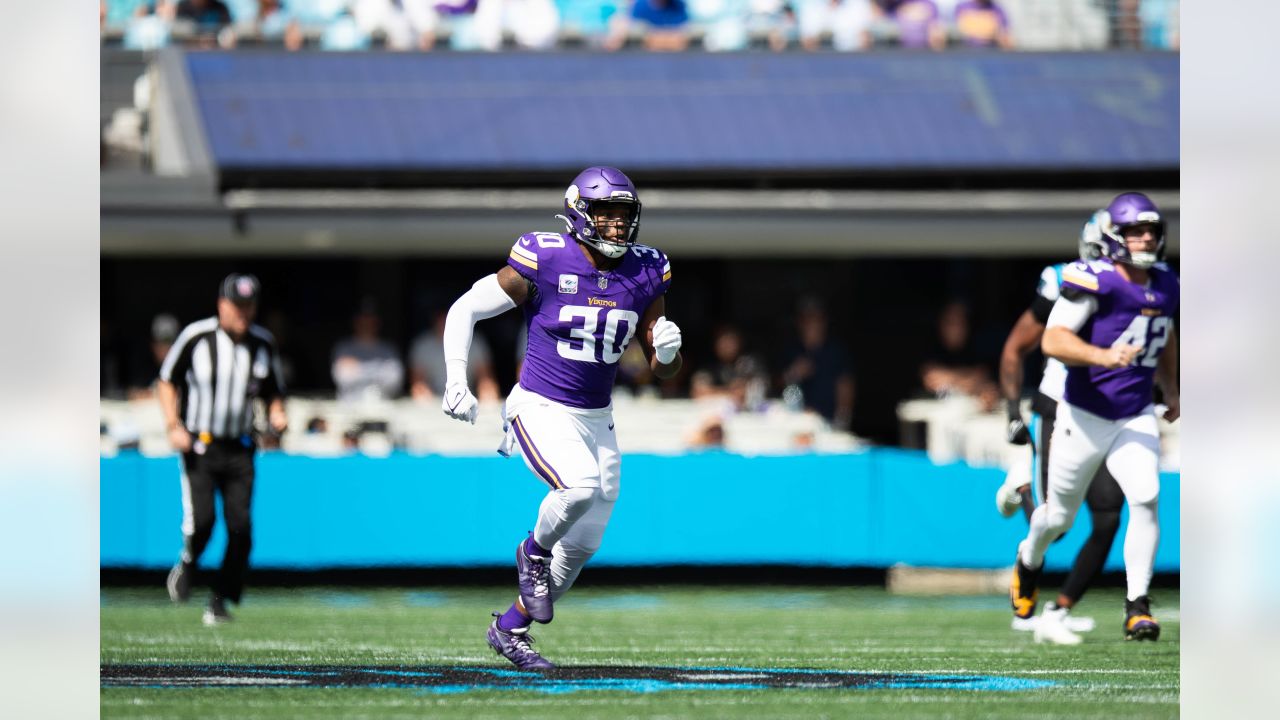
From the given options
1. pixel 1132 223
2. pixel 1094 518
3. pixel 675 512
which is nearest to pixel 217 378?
pixel 675 512

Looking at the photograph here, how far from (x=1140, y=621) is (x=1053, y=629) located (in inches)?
18.4

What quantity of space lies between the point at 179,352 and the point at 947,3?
8.84m

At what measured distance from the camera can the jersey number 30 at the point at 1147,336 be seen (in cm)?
799

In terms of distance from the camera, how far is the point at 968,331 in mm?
15156

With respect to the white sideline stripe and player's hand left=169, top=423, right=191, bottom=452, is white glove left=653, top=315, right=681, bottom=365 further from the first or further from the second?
player's hand left=169, top=423, right=191, bottom=452

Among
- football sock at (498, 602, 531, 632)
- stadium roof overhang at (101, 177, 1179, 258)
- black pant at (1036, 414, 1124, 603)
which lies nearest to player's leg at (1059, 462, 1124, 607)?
black pant at (1036, 414, 1124, 603)

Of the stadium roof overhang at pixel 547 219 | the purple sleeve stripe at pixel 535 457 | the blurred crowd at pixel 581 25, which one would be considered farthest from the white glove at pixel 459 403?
the blurred crowd at pixel 581 25

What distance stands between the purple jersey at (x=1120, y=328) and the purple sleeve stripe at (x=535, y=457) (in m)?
2.54

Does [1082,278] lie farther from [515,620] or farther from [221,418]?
[221,418]

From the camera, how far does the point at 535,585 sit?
676 centimetres

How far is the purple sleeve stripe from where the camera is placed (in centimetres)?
669

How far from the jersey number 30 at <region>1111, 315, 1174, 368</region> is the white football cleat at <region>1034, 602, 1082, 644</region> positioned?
1.19 meters
